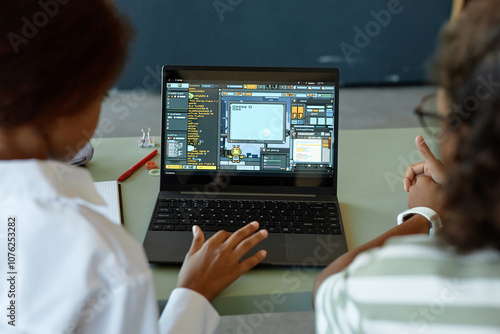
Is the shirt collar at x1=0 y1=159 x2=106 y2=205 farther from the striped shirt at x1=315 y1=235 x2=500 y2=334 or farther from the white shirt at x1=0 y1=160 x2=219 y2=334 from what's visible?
the striped shirt at x1=315 y1=235 x2=500 y2=334

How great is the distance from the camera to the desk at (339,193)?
93 cm

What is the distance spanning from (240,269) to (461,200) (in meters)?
0.48

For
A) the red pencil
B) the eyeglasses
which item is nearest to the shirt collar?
the eyeglasses

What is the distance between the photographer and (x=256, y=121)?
123 centimetres

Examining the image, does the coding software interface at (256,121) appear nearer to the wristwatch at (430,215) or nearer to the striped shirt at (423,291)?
the wristwatch at (430,215)

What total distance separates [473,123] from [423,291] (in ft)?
0.60

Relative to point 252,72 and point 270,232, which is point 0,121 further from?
point 252,72

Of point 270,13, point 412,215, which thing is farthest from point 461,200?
point 270,13

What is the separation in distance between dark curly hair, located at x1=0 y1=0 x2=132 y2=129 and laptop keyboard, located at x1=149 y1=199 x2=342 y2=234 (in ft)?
1.47

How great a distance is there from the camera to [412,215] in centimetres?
112

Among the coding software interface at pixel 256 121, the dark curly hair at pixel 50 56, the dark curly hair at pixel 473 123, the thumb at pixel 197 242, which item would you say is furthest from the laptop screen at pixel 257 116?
the dark curly hair at pixel 473 123

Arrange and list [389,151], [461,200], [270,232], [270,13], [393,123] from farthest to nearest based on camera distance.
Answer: [270,13]
[393,123]
[389,151]
[270,232]
[461,200]

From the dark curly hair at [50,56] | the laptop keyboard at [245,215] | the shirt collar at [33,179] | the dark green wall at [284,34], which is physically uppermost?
the dark green wall at [284,34]

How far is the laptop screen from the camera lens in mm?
1227
